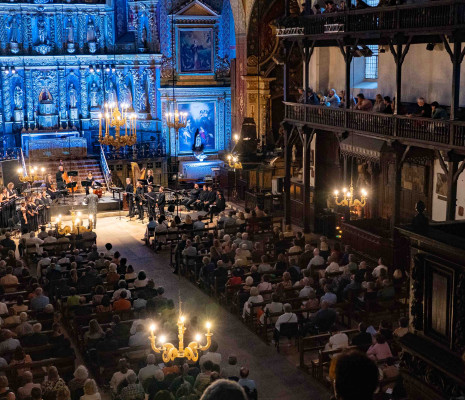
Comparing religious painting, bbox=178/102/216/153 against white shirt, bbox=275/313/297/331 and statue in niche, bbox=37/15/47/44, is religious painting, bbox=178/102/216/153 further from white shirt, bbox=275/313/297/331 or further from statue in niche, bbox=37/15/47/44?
white shirt, bbox=275/313/297/331

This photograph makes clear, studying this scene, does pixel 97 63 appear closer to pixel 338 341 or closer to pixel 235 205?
pixel 235 205

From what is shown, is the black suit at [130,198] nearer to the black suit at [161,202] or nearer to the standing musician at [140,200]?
the standing musician at [140,200]

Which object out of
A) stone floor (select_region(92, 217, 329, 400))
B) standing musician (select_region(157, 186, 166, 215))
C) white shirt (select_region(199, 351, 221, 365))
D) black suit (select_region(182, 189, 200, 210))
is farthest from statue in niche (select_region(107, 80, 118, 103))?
white shirt (select_region(199, 351, 221, 365))

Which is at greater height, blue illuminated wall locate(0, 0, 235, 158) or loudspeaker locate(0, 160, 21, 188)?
blue illuminated wall locate(0, 0, 235, 158)

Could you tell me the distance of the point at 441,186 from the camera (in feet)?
78.0

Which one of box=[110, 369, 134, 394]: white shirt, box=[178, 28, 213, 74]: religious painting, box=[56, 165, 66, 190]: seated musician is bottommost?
box=[110, 369, 134, 394]: white shirt

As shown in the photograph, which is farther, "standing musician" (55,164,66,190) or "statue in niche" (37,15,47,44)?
"statue in niche" (37,15,47,44)

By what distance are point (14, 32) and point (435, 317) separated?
1317 inches

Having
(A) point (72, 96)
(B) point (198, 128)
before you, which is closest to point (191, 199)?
(B) point (198, 128)

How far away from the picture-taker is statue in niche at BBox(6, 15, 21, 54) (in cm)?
3744

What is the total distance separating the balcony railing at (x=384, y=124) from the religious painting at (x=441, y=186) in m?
2.48

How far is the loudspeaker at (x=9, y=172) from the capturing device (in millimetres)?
33969

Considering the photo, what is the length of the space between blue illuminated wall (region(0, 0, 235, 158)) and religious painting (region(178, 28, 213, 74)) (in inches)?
7.5

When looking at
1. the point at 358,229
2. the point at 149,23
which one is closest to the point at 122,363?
the point at 358,229
